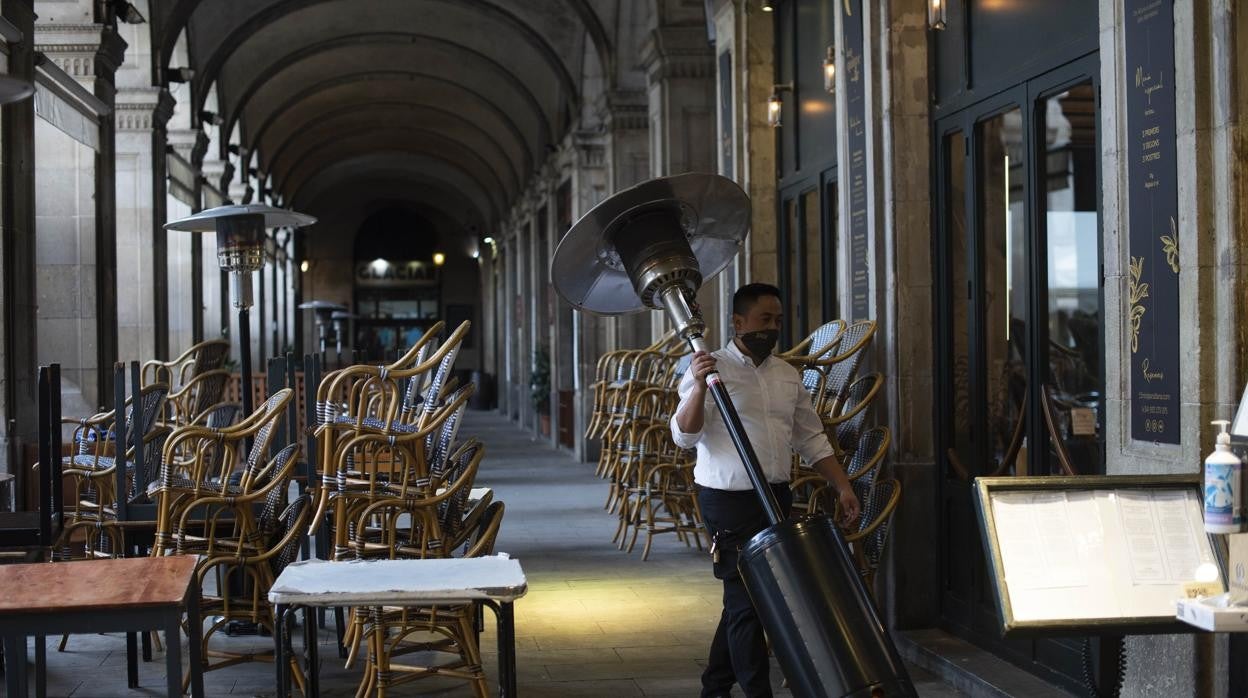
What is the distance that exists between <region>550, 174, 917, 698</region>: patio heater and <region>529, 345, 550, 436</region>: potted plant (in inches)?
704

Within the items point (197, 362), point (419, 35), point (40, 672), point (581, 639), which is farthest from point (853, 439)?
point (419, 35)

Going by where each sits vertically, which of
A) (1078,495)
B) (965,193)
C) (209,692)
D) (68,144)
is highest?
(68,144)

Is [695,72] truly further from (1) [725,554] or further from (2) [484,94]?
(2) [484,94]

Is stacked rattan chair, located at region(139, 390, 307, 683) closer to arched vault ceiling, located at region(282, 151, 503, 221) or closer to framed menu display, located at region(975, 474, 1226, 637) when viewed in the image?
framed menu display, located at region(975, 474, 1226, 637)

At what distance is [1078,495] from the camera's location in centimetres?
344

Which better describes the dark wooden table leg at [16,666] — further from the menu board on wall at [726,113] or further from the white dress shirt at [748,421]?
the menu board on wall at [726,113]

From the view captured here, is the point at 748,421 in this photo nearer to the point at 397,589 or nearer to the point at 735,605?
the point at 735,605

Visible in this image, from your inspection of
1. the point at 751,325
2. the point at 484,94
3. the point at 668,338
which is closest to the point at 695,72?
the point at 668,338

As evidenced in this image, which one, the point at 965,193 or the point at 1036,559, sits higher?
the point at 965,193

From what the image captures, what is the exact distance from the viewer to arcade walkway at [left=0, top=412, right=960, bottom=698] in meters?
5.65

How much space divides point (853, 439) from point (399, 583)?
3.23 meters

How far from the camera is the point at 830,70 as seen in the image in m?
7.53

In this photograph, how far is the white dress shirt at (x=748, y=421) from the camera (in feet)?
15.6

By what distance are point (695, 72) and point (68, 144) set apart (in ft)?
18.2
